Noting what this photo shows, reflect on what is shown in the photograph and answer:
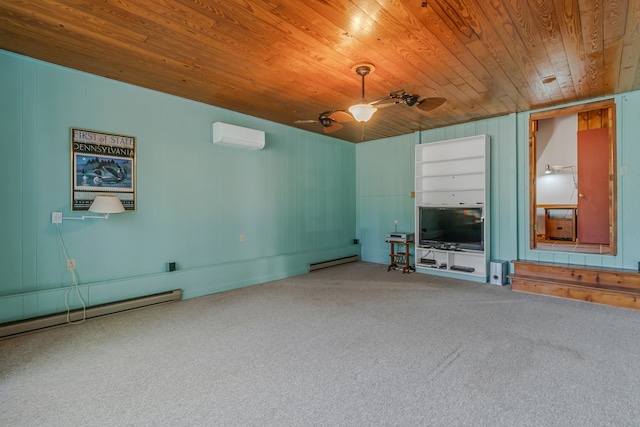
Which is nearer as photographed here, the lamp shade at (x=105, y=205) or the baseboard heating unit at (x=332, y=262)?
the lamp shade at (x=105, y=205)

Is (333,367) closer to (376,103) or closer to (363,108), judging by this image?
(363,108)

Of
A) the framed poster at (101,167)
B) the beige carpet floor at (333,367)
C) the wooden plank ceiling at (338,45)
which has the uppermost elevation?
the wooden plank ceiling at (338,45)

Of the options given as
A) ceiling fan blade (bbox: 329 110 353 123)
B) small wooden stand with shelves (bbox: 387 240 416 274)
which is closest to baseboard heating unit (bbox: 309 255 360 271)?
small wooden stand with shelves (bbox: 387 240 416 274)

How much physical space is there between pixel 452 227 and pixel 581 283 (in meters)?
1.85

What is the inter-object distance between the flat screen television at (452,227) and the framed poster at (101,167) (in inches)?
180

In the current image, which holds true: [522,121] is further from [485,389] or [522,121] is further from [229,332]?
[229,332]

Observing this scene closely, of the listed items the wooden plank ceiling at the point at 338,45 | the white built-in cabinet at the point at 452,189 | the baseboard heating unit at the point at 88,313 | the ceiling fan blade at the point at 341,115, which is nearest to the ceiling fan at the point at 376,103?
the wooden plank ceiling at the point at 338,45

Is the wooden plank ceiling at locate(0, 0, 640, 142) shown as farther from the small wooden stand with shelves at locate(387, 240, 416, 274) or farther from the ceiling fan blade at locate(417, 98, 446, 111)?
the small wooden stand with shelves at locate(387, 240, 416, 274)

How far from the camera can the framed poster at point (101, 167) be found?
346 cm

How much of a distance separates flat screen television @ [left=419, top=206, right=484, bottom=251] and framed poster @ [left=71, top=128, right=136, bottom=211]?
180 inches

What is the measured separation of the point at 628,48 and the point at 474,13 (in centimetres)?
179

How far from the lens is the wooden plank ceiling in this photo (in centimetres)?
239

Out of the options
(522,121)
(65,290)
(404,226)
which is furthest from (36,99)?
(522,121)

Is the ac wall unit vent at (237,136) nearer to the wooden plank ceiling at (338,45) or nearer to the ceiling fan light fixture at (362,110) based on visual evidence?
the wooden plank ceiling at (338,45)
